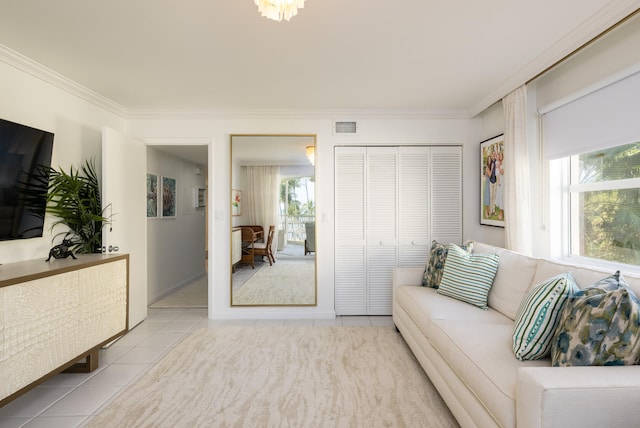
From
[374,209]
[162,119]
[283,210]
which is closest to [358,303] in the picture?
[374,209]

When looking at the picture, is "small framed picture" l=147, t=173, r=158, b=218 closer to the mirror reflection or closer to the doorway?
the doorway

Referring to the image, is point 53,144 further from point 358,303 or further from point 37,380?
point 358,303

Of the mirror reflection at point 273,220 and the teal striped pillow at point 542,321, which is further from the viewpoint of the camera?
the mirror reflection at point 273,220

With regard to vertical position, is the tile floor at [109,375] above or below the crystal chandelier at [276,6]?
below

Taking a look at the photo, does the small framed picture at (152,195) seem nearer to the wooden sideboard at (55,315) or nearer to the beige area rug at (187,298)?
the beige area rug at (187,298)

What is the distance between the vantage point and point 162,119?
3.80m

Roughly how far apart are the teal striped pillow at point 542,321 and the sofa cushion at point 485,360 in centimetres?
6

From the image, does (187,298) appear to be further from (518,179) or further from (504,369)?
(518,179)

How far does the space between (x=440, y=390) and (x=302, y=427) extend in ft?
2.93

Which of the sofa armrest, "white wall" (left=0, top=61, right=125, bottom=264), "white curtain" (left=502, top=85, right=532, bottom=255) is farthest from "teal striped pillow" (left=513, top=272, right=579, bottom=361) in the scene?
"white wall" (left=0, top=61, right=125, bottom=264)

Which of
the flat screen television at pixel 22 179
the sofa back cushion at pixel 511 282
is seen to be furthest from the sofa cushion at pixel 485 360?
the flat screen television at pixel 22 179

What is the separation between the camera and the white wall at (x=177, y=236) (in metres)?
4.50

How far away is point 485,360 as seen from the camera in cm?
160

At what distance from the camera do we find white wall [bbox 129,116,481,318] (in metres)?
3.80
